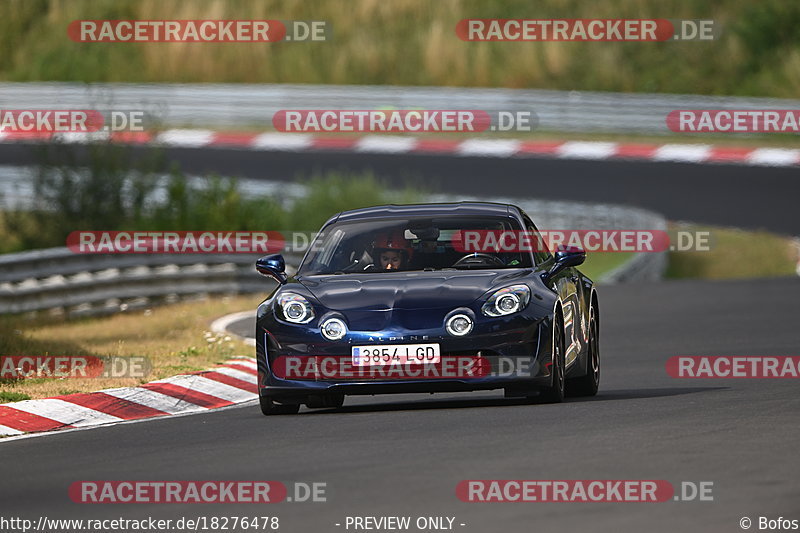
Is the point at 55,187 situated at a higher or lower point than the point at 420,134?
lower

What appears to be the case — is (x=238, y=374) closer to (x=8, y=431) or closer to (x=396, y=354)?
(x=8, y=431)

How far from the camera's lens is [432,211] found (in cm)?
1219

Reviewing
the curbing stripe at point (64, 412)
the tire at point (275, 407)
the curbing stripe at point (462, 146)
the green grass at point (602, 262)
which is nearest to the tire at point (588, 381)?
the tire at point (275, 407)

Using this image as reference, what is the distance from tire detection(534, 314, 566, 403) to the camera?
11.0m

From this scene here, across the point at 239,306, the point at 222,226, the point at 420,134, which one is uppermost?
the point at 420,134

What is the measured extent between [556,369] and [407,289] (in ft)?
3.38

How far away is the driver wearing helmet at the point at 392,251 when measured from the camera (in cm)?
1182

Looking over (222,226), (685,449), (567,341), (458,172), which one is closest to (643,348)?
(567,341)

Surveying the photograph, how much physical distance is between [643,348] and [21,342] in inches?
220

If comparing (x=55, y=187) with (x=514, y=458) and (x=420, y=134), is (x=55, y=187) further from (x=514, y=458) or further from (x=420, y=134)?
(x=514, y=458)

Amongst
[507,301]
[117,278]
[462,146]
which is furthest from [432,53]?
[507,301]

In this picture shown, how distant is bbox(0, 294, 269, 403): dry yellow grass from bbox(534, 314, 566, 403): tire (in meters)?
3.32

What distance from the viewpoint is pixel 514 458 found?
8.62 metres

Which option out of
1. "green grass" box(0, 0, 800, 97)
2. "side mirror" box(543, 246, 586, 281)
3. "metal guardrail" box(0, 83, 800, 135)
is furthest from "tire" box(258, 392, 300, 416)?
"green grass" box(0, 0, 800, 97)
